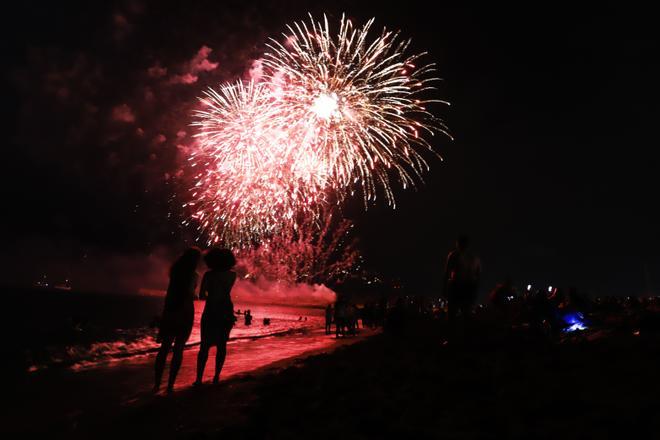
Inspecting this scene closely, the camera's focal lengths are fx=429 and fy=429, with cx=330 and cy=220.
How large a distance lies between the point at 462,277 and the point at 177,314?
5.87 metres

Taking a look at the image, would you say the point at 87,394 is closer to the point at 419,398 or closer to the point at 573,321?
the point at 419,398

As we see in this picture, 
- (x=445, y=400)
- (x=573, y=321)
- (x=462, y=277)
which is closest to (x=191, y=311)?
(x=445, y=400)

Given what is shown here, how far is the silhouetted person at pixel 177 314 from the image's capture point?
7020 mm

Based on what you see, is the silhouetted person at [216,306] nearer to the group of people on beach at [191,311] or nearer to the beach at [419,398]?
the group of people on beach at [191,311]

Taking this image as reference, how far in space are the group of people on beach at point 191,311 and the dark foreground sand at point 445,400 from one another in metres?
0.67

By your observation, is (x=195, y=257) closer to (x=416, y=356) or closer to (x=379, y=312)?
(x=416, y=356)

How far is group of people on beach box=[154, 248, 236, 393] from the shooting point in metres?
7.04

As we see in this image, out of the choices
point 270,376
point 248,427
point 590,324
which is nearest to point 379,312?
point 590,324

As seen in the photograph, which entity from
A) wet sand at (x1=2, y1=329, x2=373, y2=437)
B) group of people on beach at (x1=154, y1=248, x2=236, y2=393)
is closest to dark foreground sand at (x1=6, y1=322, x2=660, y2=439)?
wet sand at (x1=2, y1=329, x2=373, y2=437)

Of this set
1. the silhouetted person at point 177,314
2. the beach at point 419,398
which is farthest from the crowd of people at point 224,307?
the beach at point 419,398

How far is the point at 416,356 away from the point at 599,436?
449 centimetres

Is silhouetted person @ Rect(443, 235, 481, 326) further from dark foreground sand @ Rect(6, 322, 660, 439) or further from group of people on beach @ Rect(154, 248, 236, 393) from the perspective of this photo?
group of people on beach @ Rect(154, 248, 236, 393)

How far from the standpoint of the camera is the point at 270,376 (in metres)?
7.73

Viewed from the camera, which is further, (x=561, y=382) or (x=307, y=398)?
(x=307, y=398)
